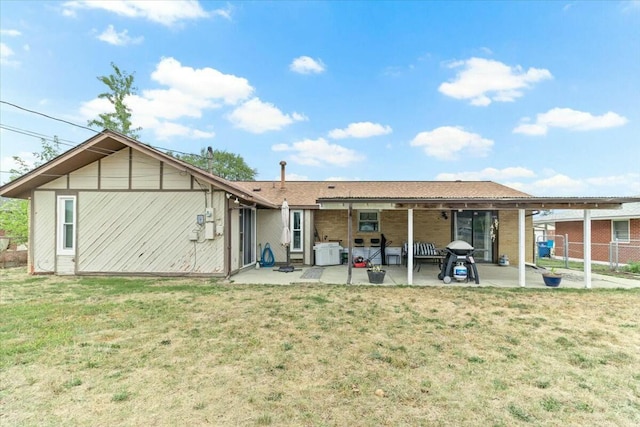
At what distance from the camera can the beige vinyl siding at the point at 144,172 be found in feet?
31.3

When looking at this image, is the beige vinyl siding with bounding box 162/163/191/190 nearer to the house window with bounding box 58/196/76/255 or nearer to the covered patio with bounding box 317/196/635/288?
the house window with bounding box 58/196/76/255

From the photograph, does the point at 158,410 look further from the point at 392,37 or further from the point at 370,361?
the point at 392,37

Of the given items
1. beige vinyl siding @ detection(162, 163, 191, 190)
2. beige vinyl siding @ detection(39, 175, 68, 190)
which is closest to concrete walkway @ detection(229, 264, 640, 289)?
beige vinyl siding @ detection(162, 163, 191, 190)

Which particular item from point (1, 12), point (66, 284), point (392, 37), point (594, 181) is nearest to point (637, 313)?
point (66, 284)

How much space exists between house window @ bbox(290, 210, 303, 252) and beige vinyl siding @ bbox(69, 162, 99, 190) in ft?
21.5

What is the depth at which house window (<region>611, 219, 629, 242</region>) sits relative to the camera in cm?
1459

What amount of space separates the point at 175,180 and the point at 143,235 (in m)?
1.92

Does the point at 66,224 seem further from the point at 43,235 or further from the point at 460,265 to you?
the point at 460,265

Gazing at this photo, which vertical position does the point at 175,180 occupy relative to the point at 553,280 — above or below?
above

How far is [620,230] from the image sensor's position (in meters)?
14.9

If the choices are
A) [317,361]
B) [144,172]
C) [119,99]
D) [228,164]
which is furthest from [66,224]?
[228,164]

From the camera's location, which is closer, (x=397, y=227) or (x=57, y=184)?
(x=57, y=184)

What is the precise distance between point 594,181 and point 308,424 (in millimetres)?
29275

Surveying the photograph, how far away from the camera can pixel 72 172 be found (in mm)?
9727
